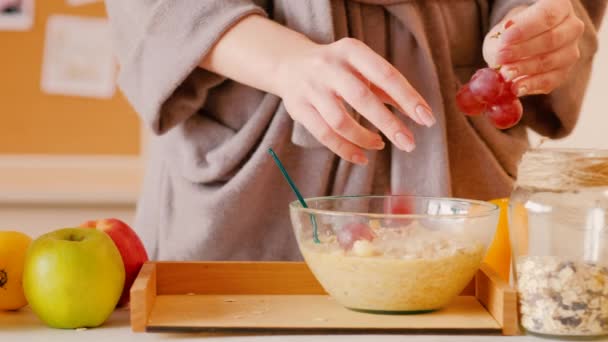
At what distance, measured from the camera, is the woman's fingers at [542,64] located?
103 centimetres

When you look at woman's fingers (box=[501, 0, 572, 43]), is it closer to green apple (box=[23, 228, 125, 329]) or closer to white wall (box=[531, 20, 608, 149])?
green apple (box=[23, 228, 125, 329])

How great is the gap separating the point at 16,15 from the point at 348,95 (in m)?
1.82

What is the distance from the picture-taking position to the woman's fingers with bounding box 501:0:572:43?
40.1 inches

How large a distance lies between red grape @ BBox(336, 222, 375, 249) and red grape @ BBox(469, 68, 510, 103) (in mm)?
241

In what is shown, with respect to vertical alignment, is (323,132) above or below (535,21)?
below

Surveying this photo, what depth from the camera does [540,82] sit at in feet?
3.56

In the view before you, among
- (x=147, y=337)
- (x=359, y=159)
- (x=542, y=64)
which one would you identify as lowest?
(x=147, y=337)

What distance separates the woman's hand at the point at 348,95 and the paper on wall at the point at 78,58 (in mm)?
1614

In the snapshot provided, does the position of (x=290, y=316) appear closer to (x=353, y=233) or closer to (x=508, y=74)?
(x=353, y=233)

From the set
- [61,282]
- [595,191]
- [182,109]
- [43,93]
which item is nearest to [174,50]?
[182,109]

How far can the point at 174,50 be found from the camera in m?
1.10

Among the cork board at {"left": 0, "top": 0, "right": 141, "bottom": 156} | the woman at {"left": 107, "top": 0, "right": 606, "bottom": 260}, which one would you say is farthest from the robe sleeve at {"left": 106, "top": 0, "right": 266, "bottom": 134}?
the cork board at {"left": 0, "top": 0, "right": 141, "bottom": 156}

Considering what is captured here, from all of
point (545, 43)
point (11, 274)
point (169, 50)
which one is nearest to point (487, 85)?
point (545, 43)

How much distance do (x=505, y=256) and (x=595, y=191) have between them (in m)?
0.21
